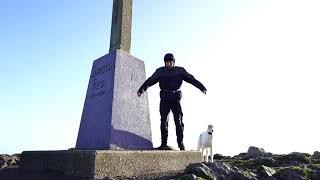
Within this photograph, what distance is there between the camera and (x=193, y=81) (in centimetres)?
799

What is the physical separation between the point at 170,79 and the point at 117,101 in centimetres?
115

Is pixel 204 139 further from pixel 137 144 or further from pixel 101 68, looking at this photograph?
pixel 101 68

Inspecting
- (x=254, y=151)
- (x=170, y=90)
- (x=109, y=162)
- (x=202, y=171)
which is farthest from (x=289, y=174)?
(x=254, y=151)

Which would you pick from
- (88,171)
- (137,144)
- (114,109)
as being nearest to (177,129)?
(137,144)

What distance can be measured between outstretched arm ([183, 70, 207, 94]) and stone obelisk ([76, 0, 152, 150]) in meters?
1.09

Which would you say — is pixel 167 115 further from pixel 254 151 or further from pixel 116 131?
pixel 254 151

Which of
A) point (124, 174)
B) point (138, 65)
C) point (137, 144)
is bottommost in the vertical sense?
point (124, 174)

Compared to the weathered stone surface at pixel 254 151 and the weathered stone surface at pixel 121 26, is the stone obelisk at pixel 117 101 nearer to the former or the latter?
the weathered stone surface at pixel 121 26

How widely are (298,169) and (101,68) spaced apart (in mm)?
4594

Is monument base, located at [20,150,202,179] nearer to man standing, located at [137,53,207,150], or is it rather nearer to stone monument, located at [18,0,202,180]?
stone monument, located at [18,0,202,180]

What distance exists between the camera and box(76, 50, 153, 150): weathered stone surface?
7.58 metres

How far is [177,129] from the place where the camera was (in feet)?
26.1

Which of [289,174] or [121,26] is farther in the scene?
[121,26]

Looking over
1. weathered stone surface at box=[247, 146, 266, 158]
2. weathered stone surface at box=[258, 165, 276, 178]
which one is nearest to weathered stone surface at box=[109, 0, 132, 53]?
weathered stone surface at box=[258, 165, 276, 178]
